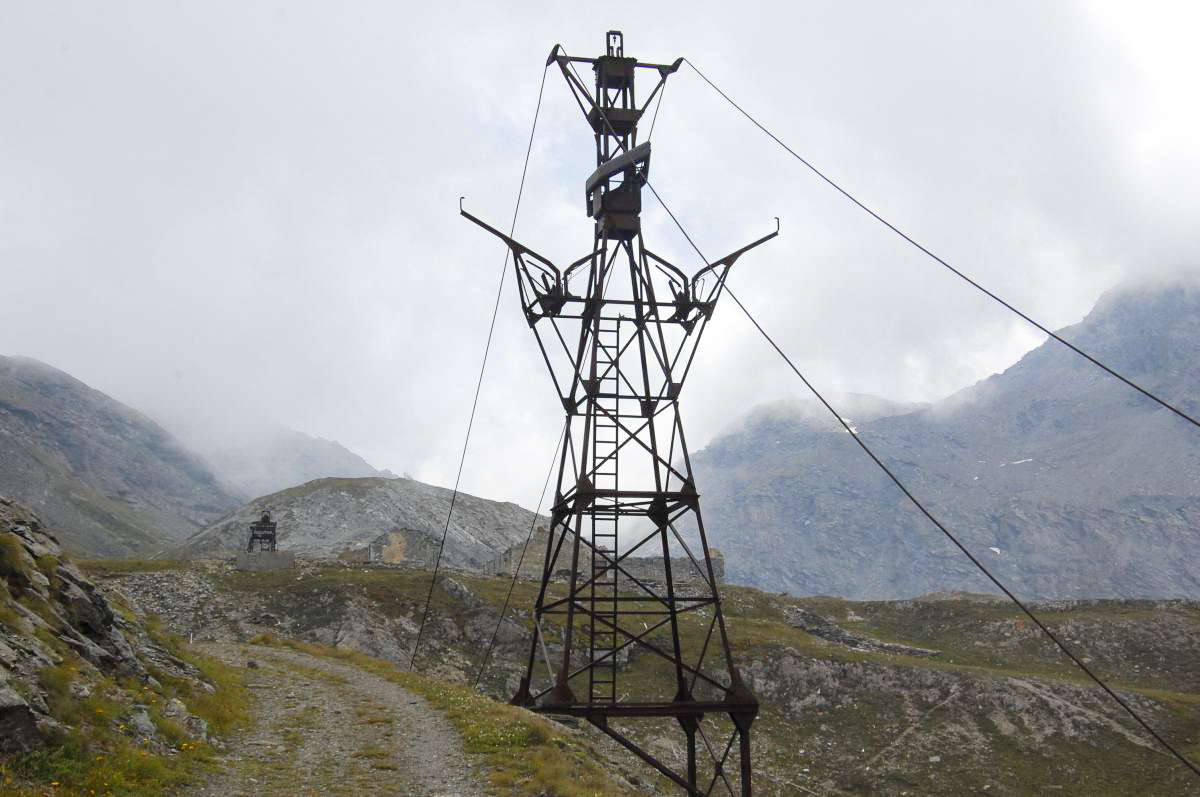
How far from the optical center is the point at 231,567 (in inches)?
2100

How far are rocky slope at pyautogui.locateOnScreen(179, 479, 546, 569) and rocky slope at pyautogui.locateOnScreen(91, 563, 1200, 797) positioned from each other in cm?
3845

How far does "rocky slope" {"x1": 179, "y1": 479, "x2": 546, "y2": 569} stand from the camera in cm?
9462

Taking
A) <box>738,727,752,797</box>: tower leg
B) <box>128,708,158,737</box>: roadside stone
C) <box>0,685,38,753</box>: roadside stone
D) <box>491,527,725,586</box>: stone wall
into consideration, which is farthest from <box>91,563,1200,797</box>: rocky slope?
<box>0,685,38,753</box>: roadside stone

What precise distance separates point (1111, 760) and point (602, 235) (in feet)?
115

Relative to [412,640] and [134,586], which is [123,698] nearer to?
[412,640]

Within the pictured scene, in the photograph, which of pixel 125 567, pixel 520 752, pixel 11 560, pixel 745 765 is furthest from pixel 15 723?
pixel 125 567

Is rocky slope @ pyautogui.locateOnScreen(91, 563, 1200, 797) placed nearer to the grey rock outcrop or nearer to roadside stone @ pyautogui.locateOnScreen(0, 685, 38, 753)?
the grey rock outcrop

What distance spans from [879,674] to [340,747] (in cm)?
3552

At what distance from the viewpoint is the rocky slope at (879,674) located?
35531 mm

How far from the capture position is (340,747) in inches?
653

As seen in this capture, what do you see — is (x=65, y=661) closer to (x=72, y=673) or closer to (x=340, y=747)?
(x=72, y=673)

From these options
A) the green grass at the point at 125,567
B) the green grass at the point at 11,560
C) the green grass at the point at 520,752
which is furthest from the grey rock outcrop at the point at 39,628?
the green grass at the point at 125,567

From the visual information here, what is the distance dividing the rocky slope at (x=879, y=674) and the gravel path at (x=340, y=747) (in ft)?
32.6

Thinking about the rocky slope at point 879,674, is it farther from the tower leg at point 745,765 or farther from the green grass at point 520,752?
the tower leg at point 745,765
